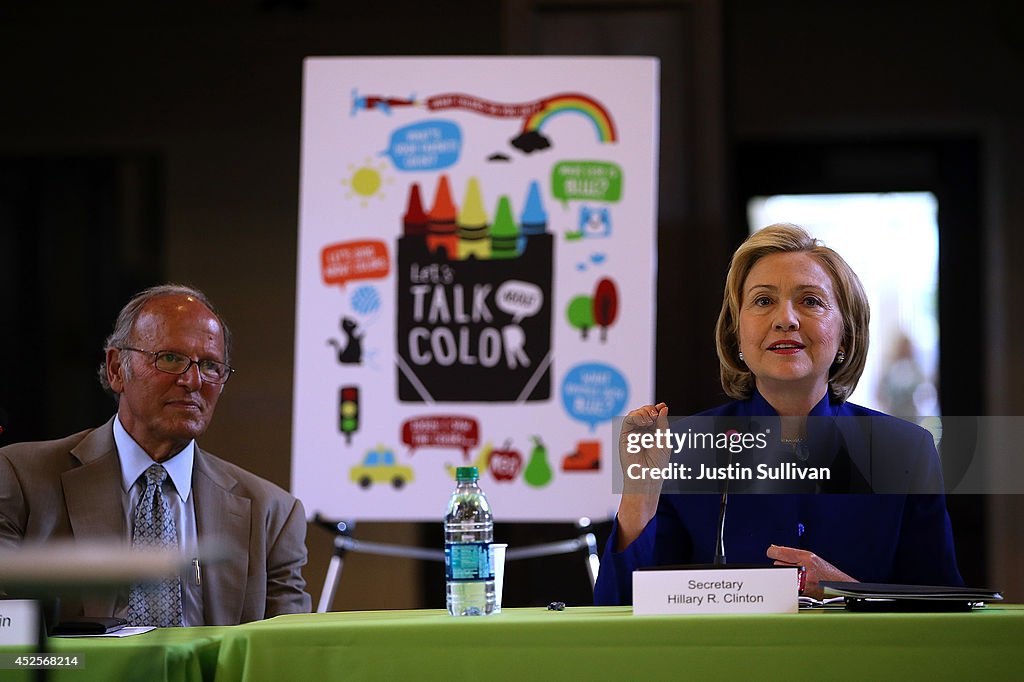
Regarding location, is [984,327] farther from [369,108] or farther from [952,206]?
[369,108]

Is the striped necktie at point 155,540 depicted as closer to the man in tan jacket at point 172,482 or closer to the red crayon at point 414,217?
the man in tan jacket at point 172,482

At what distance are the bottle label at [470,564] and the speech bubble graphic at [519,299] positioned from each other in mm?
1969

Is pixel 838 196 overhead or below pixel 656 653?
overhead

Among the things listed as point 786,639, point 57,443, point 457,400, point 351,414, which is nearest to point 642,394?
point 457,400

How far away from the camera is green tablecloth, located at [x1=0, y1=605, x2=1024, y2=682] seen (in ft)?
5.15

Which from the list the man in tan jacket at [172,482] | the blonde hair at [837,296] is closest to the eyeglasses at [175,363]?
the man in tan jacket at [172,482]

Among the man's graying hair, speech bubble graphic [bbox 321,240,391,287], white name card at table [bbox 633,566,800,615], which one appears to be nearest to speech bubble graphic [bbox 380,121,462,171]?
speech bubble graphic [bbox 321,240,391,287]

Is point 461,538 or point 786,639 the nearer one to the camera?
point 786,639

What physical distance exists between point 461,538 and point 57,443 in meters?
0.91

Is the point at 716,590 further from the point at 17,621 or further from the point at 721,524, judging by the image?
the point at 17,621

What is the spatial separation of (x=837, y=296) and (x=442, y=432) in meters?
1.67

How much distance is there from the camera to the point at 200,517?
7.66ft

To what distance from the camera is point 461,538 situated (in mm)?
1902

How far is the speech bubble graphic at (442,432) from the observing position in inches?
145
